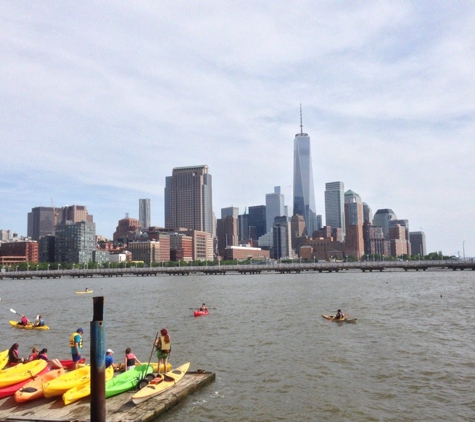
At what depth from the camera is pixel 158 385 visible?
2183 cm

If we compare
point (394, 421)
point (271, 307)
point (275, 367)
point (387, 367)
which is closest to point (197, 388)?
point (275, 367)

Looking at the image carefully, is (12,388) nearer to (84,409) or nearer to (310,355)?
(84,409)

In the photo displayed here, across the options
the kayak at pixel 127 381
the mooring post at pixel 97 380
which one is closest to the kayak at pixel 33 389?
the kayak at pixel 127 381

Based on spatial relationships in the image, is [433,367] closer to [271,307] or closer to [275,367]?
[275,367]

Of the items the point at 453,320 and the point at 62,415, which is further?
the point at 453,320

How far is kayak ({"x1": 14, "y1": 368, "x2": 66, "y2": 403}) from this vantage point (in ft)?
65.7

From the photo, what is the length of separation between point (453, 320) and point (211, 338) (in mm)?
27002

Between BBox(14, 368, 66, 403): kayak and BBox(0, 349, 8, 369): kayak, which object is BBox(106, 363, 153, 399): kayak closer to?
BBox(14, 368, 66, 403): kayak

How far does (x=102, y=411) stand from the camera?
1652 centimetres

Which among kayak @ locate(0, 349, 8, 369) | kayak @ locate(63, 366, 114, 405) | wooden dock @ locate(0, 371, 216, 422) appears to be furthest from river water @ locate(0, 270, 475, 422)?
kayak @ locate(0, 349, 8, 369)

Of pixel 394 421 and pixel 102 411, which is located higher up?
pixel 102 411

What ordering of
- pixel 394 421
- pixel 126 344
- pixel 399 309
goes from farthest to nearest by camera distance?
pixel 399 309 < pixel 126 344 < pixel 394 421

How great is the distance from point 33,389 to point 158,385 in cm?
553

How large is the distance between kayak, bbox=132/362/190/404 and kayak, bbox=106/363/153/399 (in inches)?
30.3
